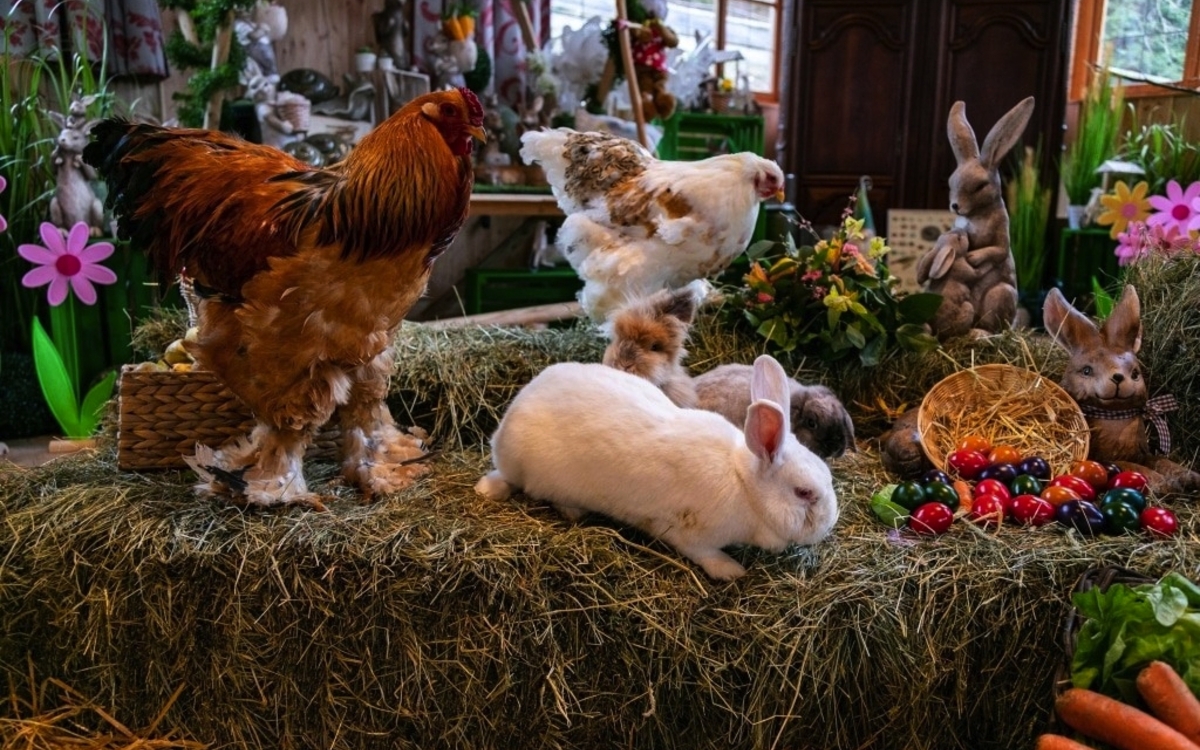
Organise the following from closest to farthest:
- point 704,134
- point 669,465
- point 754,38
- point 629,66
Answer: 1. point 669,465
2. point 629,66
3. point 704,134
4. point 754,38

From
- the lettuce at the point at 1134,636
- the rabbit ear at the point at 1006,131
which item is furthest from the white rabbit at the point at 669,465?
the rabbit ear at the point at 1006,131

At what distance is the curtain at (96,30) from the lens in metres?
4.23

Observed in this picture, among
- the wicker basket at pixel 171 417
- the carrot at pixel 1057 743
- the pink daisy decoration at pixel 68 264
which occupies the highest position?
the pink daisy decoration at pixel 68 264

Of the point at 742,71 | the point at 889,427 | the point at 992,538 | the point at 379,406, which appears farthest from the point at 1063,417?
the point at 742,71

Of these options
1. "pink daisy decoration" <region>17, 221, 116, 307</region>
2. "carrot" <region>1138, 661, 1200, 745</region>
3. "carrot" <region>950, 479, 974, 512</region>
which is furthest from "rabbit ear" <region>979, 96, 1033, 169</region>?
"pink daisy decoration" <region>17, 221, 116, 307</region>

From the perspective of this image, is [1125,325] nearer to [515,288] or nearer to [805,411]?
[805,411]

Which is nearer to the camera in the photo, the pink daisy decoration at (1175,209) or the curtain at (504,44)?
the pink daisy decoration at (1175,209)

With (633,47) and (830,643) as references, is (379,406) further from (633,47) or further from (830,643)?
(633,47)

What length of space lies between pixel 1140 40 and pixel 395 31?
475 cm

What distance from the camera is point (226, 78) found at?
12.3ft

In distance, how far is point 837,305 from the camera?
302 cm

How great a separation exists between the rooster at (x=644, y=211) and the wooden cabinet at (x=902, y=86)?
3.74m

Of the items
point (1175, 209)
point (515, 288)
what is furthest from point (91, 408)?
point (1175, 209)

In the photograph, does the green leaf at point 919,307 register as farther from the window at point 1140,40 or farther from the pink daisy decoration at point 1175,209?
the window at point 1140,40
